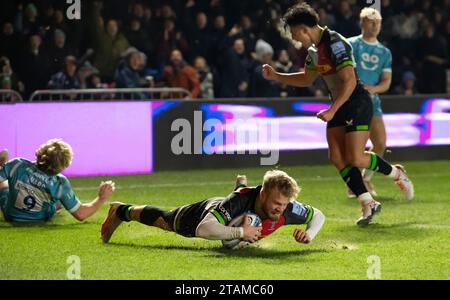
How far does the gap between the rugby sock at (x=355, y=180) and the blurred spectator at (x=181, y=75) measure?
680cm

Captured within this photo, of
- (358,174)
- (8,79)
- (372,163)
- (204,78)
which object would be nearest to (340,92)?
(358,174)

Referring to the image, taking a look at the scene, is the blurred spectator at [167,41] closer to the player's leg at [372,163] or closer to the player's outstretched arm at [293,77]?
the player's leg at [372,163]

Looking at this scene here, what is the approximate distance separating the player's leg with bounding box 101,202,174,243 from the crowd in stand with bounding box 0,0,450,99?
23.9 ft

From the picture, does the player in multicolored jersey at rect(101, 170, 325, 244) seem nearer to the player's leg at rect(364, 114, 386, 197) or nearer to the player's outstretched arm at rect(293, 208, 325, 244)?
the player's outstretched arm at rect(293, 208, 325, 244)

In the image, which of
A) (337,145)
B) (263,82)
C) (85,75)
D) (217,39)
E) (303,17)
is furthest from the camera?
(217,39)

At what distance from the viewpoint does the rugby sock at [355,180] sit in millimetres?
10844

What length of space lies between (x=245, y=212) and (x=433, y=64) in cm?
1199

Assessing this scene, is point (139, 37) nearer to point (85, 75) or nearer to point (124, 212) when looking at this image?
point (85, 75)

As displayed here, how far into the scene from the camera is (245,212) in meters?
8.88

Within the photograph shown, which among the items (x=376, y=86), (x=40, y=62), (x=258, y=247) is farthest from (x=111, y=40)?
(x=258, y=247)

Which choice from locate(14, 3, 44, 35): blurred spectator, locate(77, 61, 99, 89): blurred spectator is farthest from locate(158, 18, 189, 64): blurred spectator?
locate(14, 3, 44, 35): blurred spectator

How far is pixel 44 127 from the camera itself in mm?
15461

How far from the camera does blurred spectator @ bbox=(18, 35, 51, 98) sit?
16.8m
